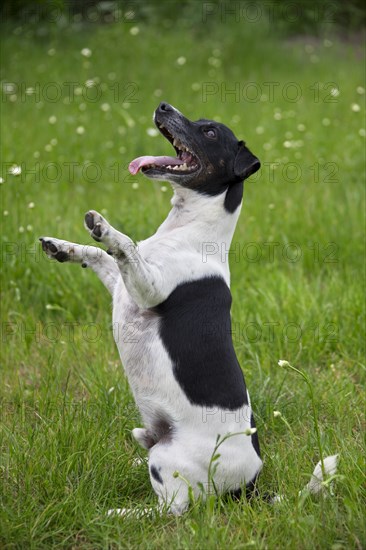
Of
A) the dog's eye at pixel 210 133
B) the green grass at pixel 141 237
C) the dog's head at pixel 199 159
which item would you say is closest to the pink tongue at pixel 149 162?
the dog's head at pixel 199 159

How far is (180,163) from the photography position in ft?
10.9

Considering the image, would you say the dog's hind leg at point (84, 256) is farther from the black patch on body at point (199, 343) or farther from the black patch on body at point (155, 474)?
the black patch on body at point (155, 474)

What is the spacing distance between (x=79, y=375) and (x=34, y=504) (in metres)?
1.19

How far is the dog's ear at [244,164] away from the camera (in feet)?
10.8

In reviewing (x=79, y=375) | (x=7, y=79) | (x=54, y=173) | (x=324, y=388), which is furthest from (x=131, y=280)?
(x=7, y=79)

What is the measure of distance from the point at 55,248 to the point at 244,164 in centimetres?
81

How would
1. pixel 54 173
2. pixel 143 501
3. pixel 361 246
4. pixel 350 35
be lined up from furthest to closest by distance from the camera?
1. pixel 350 35
2. pixel 54 173
3. pixel 361 246
4. pixel 143 501

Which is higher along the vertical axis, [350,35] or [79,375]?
[350,35]

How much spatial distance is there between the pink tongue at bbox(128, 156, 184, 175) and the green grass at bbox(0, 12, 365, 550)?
1.07 meters

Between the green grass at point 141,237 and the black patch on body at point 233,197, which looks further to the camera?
the black patch on body at point 233,197

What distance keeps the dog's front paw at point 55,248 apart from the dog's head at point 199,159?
0.40m

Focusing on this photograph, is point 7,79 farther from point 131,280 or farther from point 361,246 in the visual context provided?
point 131,280

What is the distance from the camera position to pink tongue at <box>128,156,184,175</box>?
10.6ft

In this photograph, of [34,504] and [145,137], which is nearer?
[34,504]
